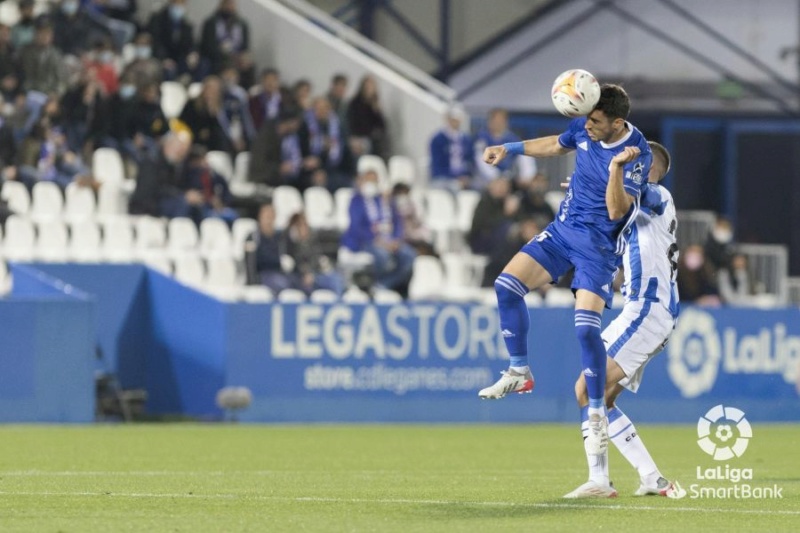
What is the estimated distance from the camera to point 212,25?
981 inches

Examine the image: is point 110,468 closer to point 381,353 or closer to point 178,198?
point 381,353

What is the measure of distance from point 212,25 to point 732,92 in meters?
10.8

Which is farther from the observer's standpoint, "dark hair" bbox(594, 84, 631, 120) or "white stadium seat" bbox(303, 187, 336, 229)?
"white stadium seat" bbox(303, 187, 336, 229)

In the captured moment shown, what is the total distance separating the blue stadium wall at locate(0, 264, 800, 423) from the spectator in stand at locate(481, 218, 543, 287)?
1.73 m

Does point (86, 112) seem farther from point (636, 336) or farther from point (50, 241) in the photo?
point (636, 336)

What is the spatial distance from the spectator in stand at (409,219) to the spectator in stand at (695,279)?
12.2 ft

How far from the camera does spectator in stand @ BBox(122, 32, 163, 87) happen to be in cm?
2311

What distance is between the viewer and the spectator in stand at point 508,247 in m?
21.9

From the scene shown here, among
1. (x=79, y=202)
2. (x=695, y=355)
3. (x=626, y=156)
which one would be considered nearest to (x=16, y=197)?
(x=79, y=202)

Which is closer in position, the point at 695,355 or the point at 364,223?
the point at 695,355

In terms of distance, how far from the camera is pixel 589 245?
10.5m

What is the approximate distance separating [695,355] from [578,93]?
11.3 m

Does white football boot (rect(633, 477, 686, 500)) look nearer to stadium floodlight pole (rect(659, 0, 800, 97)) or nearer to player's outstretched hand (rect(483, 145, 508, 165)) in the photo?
player's outstretched hand (rect(483, 145, 508, 165))

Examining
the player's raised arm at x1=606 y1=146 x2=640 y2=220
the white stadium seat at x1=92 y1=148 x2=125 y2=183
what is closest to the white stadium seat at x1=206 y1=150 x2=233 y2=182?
the white stadium seat at x1=92 y1=148 x2=125 y2=183
